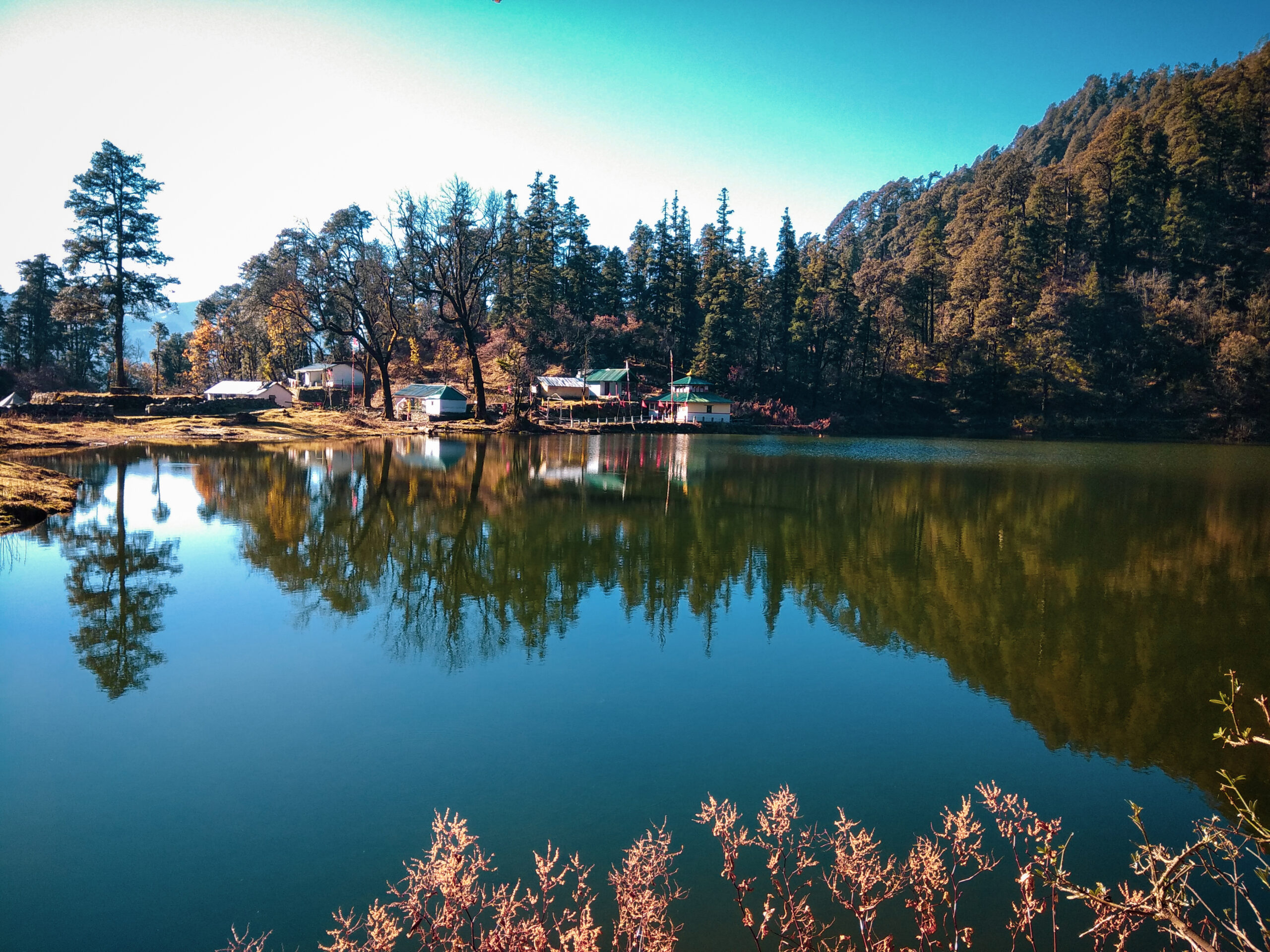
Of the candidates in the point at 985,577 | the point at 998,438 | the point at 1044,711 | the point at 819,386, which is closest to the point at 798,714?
the point at 1044,711

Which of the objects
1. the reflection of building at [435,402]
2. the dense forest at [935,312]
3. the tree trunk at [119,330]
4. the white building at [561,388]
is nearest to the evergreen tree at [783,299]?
the dense forest at [935,312]

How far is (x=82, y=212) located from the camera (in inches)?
1619

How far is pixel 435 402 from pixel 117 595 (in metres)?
42.0

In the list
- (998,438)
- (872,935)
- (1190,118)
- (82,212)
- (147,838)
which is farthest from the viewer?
(1190,118)

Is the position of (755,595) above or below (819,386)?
below

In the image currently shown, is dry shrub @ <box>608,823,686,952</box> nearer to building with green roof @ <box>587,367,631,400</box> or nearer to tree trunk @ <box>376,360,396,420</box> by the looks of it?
tree trunk @ <box>376,360,396,420</box>

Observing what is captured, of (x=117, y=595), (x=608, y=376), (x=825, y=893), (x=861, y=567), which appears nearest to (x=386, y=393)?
(x=608, y=376)

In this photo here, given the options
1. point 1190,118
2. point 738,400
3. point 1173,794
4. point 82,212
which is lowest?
point 1173,794

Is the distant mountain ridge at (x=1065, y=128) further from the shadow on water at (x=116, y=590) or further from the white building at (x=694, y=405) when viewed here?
the shadow on water at (x=116, y=590)

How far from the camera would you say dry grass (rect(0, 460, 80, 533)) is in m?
13.6

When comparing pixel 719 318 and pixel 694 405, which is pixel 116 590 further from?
pixel 719 318

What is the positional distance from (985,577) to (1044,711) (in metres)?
5.48

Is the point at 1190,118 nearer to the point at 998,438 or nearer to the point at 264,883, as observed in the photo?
the point at 998,438

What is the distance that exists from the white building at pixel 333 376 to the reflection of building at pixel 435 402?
6727 millimetres
